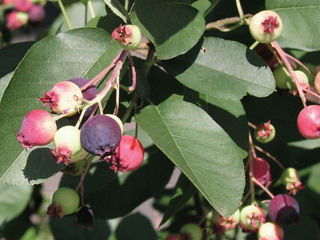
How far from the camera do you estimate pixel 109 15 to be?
1089mm

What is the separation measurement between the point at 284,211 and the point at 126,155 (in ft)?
1.38

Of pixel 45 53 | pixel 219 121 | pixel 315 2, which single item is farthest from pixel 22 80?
pixel 315 2

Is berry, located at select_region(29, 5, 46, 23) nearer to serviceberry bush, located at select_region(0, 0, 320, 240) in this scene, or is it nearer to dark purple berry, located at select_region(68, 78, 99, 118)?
serviceberry bush, located at select_region(0, 0, 320, 240)

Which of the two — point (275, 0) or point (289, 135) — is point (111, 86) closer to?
point (275, 0)

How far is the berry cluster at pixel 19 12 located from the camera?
1784 mm

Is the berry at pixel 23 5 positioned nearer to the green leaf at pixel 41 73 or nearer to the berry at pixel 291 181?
the green leaf at pixel 41 73

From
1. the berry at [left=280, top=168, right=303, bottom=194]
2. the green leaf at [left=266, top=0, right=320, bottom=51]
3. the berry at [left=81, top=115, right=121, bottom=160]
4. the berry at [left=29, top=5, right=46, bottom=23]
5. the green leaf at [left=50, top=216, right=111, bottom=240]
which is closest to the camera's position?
the berry at [left=81, top=115, right=121, bottom=160]

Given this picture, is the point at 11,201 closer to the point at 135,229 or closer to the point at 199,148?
the point at 135,229

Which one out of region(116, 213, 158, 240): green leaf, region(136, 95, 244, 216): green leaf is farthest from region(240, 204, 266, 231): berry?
region(116, 213, 158, 240): green leaf

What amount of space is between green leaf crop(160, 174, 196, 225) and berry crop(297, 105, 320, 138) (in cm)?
34

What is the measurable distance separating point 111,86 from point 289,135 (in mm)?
641

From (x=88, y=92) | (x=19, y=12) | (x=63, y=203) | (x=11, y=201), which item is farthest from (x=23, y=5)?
(x=88, y=92)

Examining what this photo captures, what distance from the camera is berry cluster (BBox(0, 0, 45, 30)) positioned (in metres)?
1.78

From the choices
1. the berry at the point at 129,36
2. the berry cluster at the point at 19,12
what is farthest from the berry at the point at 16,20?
the berry at the point at 129,36
